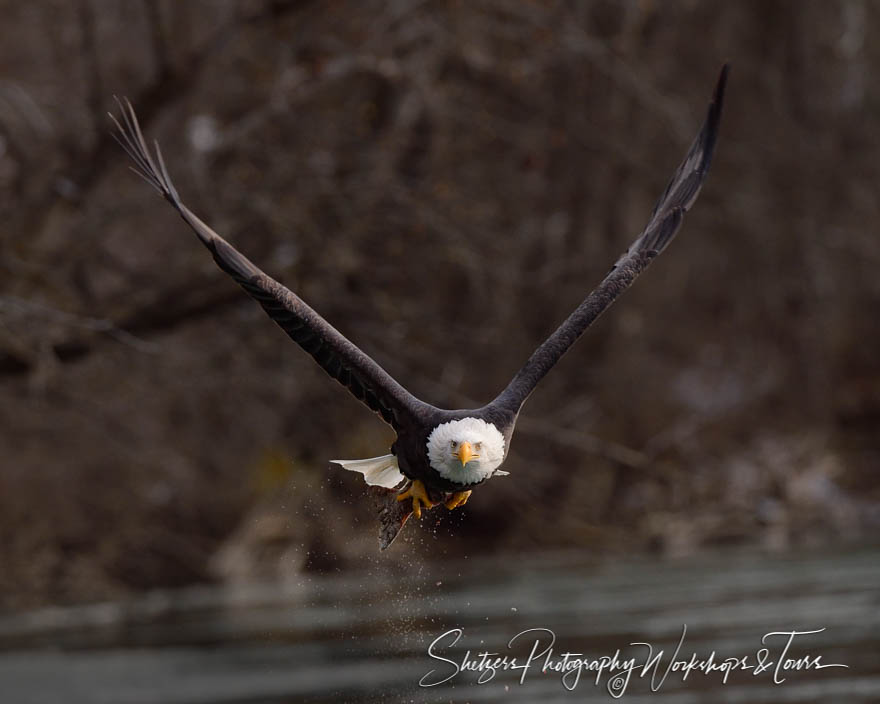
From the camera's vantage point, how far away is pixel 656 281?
72.7ft

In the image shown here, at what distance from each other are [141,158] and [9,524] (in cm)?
1029

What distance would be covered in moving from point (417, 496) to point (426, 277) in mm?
5617

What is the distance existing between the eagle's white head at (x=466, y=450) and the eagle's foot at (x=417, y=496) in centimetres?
53

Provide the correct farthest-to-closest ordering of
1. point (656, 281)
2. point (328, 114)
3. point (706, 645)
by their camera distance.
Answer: point (656, 281) < point (328, 114) < point (706, 645)

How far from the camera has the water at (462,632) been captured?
927cm

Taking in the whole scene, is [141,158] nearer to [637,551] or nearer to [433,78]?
[433,78]

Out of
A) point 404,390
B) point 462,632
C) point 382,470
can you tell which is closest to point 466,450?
point 404,390

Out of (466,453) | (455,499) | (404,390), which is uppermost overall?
(404,390)

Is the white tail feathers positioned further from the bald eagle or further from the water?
the water

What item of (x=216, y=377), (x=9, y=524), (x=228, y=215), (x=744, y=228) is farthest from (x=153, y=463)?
(x=744, y=228)

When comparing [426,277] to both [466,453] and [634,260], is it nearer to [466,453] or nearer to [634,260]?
[634,260]

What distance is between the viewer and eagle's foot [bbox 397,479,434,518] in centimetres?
804

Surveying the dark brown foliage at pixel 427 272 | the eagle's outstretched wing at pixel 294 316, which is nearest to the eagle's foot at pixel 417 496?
the eagle's outstretched wing at pixel 294 316

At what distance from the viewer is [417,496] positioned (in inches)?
319
